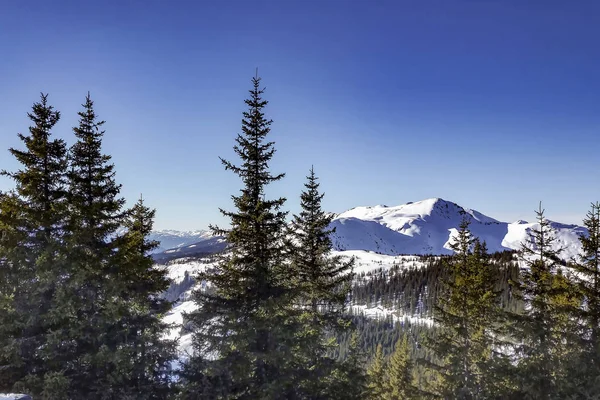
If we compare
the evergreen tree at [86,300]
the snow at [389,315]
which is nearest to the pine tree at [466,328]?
the evergreen tree at [86,300]

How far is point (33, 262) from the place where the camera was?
49.4 feet

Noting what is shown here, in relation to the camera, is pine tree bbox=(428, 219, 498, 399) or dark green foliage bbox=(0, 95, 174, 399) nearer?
dark green foliage bbox=(0, 95, 174, 399)

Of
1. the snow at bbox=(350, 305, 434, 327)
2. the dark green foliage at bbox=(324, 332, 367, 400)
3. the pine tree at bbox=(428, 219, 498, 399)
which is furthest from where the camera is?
the snow at bbox=(350, 305, 434, 327)

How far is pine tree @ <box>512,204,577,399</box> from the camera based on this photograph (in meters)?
17.9

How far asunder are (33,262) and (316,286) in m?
12.8

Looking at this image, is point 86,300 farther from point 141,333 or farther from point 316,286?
point 316,286

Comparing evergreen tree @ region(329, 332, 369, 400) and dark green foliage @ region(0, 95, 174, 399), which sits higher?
dark green foliage @ region(0, 95, 174, 399)

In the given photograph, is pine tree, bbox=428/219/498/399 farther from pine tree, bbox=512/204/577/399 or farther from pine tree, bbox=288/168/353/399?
pine tree, bbox=288/168/353/399

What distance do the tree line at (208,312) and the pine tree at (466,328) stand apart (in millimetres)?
126

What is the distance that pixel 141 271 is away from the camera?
1695 centimetres

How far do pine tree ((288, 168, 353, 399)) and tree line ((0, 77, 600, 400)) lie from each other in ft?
0.33

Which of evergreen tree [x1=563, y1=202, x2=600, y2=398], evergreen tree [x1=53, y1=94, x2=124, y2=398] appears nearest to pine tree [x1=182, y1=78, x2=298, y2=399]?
evergreen tree [x1=53, y1=94, x2=124, y2=398]

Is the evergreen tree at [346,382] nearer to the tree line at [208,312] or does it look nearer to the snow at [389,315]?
the tree line at [208,312]

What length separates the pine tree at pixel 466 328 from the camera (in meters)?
20.2
